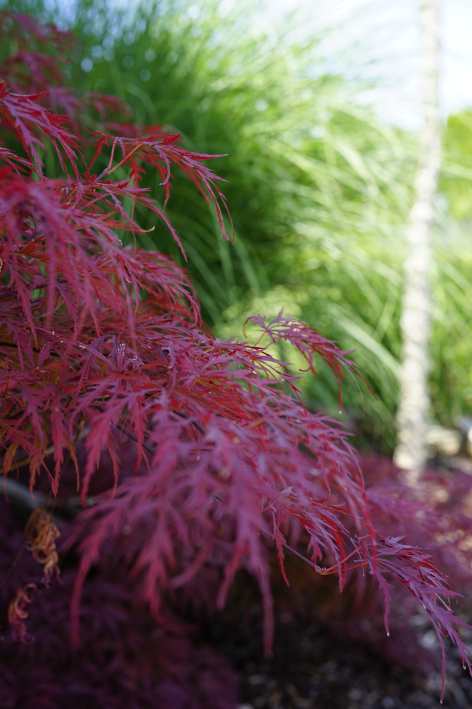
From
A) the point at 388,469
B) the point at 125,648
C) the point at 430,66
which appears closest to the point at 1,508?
the point at 125,648

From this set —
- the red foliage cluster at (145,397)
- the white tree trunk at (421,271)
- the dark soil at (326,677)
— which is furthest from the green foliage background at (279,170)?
the red foliage cluster at (145,397)

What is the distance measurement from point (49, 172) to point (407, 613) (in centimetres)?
170

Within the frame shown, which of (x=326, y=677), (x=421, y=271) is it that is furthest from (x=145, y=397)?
(x=421, y=271)

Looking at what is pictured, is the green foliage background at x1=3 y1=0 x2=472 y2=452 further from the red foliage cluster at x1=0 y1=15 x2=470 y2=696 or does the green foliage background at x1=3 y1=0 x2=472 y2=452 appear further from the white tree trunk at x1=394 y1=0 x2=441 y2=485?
the red foliage cluster at x1=0 y1=15 x2=470 y2=696

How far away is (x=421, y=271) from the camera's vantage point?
6.81ft

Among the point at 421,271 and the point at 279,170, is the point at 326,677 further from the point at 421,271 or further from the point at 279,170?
the point at 279,170

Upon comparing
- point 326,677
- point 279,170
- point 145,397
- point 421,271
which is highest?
point 279,170

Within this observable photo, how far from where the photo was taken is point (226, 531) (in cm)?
111

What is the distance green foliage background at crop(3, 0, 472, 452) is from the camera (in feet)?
6.84

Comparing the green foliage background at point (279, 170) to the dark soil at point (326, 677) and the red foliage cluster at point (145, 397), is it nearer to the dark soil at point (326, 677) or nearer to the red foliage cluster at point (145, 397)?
the dark soil at point (326, 677)

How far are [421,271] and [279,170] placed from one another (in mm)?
736

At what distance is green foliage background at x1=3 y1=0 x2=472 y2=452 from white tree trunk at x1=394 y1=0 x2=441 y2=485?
126 mm

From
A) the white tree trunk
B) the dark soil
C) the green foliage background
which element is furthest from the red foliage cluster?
the white tree trunk

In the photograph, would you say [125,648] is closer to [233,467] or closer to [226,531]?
[226,531]
